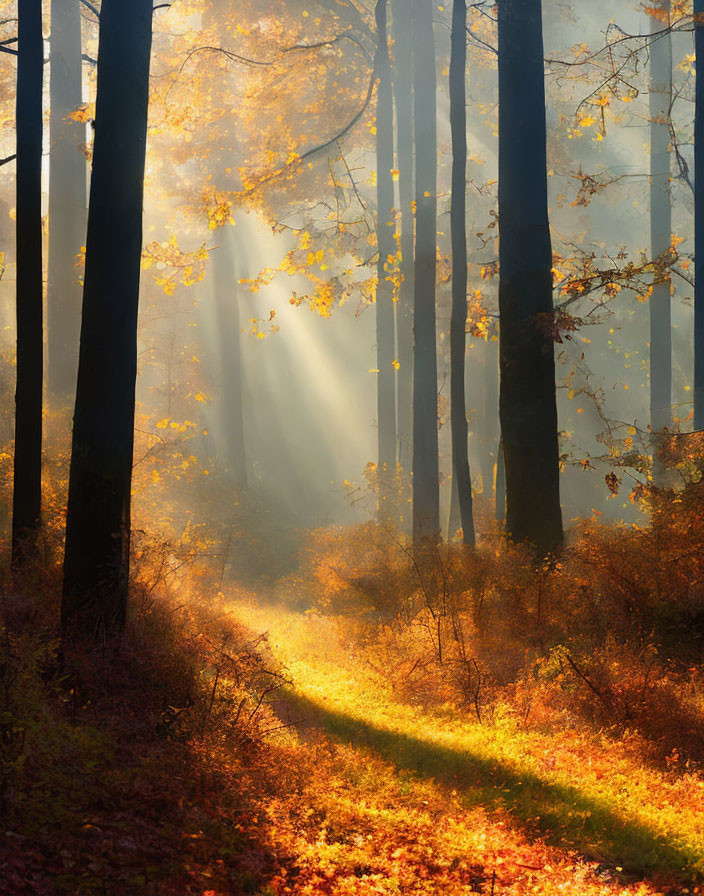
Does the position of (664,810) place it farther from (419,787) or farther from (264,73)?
(264,73)

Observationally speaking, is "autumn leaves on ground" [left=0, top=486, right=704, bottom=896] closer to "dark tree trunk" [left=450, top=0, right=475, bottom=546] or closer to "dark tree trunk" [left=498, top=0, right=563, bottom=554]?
"dark tree trunk" [left=498, top=0, right=563, bottom=554]

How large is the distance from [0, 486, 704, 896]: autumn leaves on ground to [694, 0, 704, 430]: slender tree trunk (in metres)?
6.04

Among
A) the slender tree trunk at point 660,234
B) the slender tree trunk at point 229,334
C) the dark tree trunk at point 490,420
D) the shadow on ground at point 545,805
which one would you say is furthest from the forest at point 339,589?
the dark tree trunk at point 490,420

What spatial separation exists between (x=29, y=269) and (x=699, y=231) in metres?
11.4

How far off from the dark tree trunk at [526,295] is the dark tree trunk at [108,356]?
16.8 ft

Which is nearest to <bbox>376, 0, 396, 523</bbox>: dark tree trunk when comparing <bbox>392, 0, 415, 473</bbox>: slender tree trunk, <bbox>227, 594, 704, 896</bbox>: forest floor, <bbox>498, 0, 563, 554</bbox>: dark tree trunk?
<bbox>392, 0, 415, 473</bbox>: slender tree trunk

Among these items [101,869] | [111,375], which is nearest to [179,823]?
[101,869]

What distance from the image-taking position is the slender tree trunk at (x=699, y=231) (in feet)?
42.3

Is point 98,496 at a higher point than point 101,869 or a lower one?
higher

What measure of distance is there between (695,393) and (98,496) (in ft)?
37.8

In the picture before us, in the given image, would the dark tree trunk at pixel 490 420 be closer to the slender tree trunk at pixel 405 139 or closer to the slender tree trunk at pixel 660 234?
the slender tree trunk at pixel 405 139

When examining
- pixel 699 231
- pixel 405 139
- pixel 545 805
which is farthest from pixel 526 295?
pixel 405 139

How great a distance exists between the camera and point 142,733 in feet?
16.4

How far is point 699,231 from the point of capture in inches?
523
